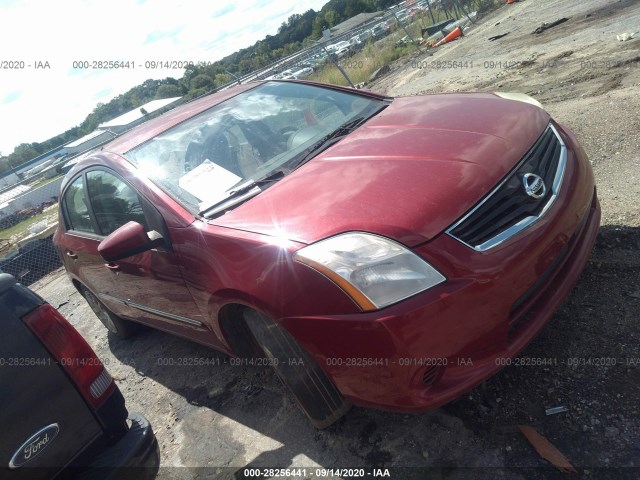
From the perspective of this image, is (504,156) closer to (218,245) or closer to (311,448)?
(218,245)

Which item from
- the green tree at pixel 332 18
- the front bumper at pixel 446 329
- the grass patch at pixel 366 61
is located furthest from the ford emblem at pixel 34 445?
Answer: the green tree at pixel 332 18

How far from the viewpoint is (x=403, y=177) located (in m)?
2.10

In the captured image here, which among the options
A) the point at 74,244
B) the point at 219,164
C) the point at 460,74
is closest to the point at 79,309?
the point at 74,244

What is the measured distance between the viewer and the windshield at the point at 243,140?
2.66 meters

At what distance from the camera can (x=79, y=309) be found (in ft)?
19.5

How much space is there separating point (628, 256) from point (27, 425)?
10.7 ft

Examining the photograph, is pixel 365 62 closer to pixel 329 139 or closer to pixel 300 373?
pixel 329 139

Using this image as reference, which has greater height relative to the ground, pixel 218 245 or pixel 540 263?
pixel 218 245

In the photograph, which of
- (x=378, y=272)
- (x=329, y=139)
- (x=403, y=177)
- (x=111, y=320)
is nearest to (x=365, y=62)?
(x=111, y=320)

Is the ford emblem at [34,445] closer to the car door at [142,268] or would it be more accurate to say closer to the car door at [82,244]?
the car door at [142,268]

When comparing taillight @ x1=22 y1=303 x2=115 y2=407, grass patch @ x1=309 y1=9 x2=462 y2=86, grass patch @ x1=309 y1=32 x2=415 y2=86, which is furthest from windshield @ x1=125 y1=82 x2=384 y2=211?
grass patch @ x1=309 y1=32 x2=415 y2=86

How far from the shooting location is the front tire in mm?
4250

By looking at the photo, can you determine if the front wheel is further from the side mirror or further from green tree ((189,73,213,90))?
green tree ((189,73,213,90))

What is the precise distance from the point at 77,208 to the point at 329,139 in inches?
89.0
